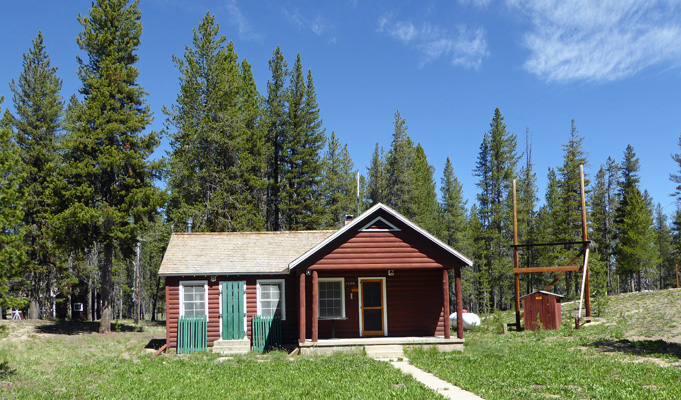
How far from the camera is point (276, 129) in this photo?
39.7 meters

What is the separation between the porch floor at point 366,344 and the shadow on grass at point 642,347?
15.1ft

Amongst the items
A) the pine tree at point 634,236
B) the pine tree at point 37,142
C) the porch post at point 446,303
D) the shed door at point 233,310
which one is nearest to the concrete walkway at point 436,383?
the porch post at point 446,303

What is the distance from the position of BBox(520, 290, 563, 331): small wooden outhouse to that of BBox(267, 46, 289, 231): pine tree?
2111 cm

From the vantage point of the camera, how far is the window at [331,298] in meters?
19.6

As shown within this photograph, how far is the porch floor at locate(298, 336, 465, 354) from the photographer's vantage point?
16.8 metres

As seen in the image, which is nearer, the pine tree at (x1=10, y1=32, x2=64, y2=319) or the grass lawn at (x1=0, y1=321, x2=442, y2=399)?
the grass lawn at (x1=0, y1=321, x2=442, y2=399)

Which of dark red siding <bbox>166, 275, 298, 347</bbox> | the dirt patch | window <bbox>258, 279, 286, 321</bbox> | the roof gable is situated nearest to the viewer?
the dirt patch

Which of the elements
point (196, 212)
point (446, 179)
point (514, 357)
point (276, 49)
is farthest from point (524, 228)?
point (514, 357)

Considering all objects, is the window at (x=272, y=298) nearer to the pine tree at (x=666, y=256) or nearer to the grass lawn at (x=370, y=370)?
the grass lawn at (x=370, y=370)

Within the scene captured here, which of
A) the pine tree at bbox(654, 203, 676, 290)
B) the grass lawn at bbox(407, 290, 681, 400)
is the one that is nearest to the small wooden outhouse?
the grass lawn at bbox(407, 290, 681, 400)

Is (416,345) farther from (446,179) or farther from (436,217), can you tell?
(446,179)

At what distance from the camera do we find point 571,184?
42594 mm

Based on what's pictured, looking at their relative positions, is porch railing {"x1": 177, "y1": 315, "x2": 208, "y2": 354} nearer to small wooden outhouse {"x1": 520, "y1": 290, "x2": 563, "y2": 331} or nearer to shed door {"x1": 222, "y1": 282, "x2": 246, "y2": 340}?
shed door {"x1": 222, "y1": 282, "x2": 246, "y2": 340}

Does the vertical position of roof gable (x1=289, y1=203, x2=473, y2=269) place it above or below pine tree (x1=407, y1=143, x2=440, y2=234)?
below
